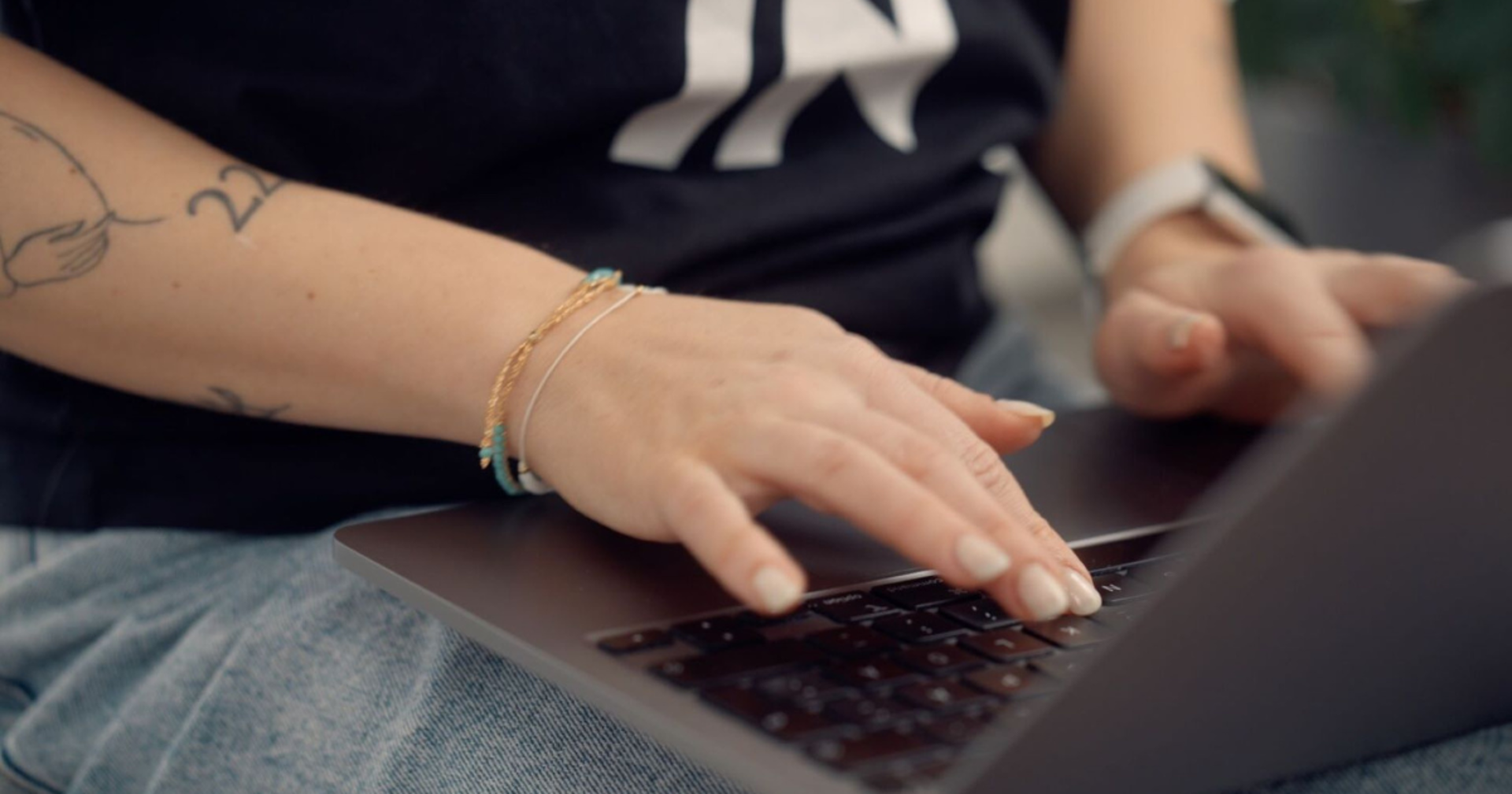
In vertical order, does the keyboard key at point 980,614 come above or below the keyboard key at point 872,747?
below

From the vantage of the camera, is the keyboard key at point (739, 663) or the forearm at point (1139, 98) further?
the forearm at point (1139, 98)

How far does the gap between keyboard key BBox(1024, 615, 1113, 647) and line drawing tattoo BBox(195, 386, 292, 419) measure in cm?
38

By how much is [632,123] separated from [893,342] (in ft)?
0.74

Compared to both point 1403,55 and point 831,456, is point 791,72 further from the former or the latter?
point 1403,55

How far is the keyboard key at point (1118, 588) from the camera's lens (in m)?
0.48

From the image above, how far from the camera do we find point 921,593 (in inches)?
19.2

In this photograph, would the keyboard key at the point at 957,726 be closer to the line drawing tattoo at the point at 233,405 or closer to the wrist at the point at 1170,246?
the line drawing tattoo at the point at 233,405

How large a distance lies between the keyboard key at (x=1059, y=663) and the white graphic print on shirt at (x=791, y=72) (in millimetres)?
405

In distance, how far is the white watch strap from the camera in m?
0.85

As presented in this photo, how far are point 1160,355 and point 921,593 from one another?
11.5 inches

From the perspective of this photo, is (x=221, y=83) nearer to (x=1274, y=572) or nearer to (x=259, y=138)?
(x=259, y=138)

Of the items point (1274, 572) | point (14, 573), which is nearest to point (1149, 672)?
point (1274, 572)

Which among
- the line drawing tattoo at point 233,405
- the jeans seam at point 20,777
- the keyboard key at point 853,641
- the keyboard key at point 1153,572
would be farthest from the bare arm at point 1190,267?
the jeans seam at point 20,777

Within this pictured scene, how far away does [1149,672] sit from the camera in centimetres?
34
